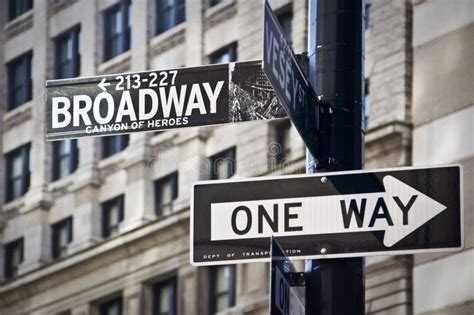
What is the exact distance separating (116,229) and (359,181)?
3486 cm

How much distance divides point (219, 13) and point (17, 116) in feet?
30.2

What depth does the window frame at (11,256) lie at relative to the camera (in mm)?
46094

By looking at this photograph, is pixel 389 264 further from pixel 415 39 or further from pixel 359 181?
pixel 359 181

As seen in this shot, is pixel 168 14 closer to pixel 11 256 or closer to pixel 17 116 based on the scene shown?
pixel 17 116

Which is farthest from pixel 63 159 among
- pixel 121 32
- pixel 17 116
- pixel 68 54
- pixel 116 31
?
pixel 121 32

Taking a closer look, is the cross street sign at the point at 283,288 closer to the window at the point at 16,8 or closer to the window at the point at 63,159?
the window at the point at 63,159

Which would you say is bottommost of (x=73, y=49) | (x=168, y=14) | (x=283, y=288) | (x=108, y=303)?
(x=283, y=288)

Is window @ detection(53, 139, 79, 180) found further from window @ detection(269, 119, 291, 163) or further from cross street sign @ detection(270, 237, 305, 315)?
cross street sign @ detection(270, 237, 305, 315)

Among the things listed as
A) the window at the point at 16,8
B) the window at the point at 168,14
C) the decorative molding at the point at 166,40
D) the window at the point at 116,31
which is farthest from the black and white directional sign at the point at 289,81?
the window at the point at 16,8

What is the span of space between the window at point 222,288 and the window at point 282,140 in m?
2.99

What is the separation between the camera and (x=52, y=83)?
827 centimetres

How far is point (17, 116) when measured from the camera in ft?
153

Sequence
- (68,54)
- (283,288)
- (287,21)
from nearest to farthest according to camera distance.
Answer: (283,288), (287,21), (68,54)

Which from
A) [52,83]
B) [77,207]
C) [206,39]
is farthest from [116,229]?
[52,83]
